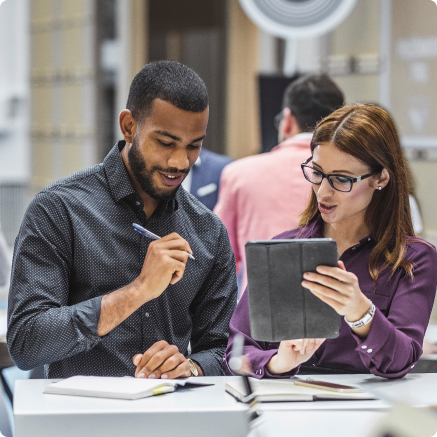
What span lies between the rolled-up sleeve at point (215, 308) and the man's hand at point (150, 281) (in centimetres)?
31

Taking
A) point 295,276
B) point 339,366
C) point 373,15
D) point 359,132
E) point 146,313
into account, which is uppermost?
point 373,15

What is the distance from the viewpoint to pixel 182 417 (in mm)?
1299

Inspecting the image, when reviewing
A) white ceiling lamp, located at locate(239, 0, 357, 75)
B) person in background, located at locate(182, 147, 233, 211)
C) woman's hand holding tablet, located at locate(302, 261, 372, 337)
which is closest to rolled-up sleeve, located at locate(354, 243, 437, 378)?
woman's hand holding tablet, located at locate(302, 261, 372, 337)

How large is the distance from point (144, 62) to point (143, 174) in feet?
18.1

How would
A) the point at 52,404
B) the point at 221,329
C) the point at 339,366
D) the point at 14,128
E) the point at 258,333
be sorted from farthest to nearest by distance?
the point at 14,128
the point at 221,329
the point at 339,366
the point at 258,333
the point at 52,404

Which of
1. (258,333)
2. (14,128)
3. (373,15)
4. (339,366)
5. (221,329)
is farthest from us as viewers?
(14,128)

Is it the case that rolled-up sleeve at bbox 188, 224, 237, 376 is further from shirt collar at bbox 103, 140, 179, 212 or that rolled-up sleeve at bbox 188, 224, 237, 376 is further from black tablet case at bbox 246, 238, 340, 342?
black tablet case at bbox 246, 238, 340, 342

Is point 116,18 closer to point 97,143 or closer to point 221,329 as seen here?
point 97,143

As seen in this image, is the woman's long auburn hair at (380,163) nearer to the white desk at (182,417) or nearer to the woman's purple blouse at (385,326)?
the woman's purple blouse at (385,326)

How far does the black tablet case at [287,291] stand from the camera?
4.58 ft

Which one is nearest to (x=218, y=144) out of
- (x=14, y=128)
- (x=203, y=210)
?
(x=14, y=128)

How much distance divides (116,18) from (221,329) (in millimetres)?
5870

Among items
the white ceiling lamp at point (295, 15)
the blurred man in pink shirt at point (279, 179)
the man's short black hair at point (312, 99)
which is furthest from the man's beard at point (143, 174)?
the white ceiling lamp at point (295, 15)

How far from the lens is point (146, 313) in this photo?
1760 millimetres
